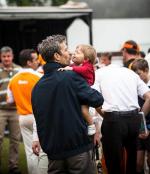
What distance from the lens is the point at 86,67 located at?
511 centimetres

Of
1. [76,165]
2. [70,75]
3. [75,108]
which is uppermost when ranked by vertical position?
[70,75]

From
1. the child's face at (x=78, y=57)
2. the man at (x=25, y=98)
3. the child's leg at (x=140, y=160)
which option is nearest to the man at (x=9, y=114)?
the man at (x=25, y=98)

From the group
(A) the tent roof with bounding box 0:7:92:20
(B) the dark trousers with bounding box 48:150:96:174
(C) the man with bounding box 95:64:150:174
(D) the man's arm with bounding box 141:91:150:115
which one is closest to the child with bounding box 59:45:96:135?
(B) the dark trousers with bounding box 48:150:96:174

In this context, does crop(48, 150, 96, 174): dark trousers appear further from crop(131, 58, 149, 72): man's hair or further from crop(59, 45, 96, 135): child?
crop(131, 58, 149, 72): man's hair

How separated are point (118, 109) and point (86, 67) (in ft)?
5.05

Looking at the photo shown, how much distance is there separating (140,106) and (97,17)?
10365mm

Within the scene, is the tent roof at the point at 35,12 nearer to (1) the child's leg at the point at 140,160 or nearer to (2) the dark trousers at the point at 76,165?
(1) the child's leg at the point at 140,160

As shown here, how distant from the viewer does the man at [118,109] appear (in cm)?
651

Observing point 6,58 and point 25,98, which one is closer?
point 25,98

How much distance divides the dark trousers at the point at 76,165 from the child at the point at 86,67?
0.24 metres

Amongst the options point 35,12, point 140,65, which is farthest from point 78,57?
point 35,12

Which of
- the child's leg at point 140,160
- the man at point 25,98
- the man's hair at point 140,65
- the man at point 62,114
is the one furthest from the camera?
the man at point 25,98

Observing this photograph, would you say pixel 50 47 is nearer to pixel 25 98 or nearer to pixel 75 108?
pixel 75 108

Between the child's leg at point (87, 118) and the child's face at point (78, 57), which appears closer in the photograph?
the child's leg at point (87, 118)
